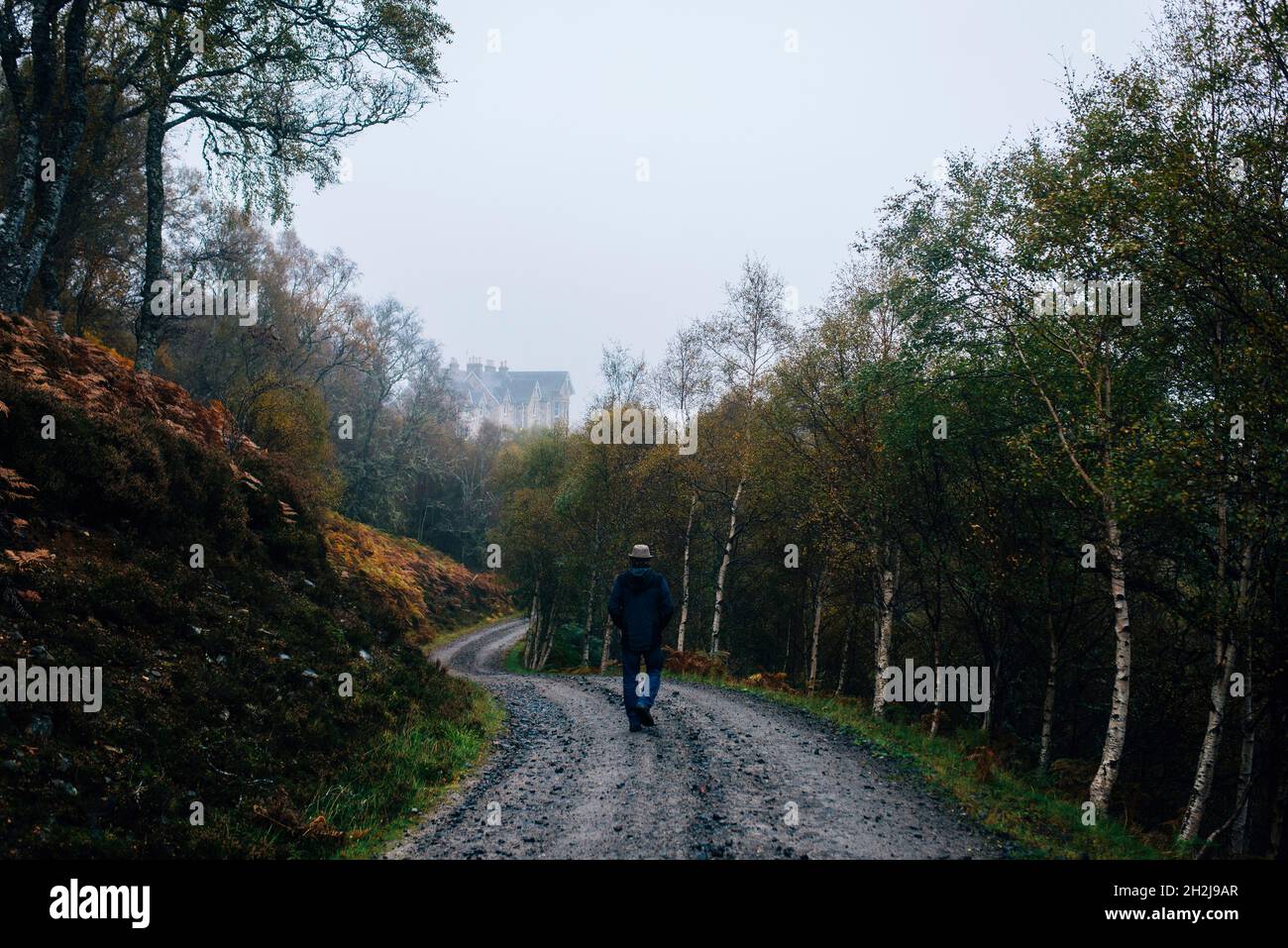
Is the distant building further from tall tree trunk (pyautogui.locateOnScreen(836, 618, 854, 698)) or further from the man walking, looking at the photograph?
the man walking

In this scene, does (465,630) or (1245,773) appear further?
(465,630)

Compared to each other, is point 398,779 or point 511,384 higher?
point 511,384

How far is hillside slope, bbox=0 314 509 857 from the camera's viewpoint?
5773 mm

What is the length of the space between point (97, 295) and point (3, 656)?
84.0 ft

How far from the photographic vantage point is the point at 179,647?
28.0 ft

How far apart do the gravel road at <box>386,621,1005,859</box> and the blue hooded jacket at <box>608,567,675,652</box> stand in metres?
1.78

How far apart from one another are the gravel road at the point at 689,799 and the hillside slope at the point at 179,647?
1143mm

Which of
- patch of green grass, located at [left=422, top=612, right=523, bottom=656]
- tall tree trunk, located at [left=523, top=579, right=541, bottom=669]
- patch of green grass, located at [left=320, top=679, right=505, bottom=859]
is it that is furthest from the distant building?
patch of green grass, located at [left=320, top=679, right=505, bottom=859]

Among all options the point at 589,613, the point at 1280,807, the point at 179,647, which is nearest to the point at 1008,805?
the point at 179,647

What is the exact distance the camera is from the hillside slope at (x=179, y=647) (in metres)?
Answer: 5.77

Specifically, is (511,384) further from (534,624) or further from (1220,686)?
(1220,686)

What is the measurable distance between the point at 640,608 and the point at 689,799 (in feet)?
11.0

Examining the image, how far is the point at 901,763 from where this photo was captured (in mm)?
10586
